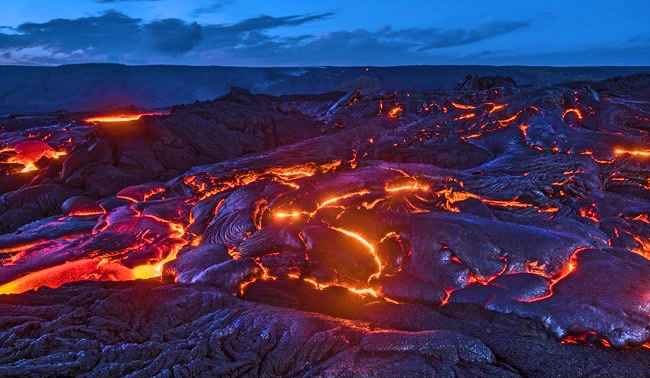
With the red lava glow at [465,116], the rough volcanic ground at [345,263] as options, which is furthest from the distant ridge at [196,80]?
the rough volcanic ground at [345,263]

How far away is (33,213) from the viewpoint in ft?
34.5

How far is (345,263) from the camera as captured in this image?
6.32m

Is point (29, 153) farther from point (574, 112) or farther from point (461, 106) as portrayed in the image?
point (574, 112)

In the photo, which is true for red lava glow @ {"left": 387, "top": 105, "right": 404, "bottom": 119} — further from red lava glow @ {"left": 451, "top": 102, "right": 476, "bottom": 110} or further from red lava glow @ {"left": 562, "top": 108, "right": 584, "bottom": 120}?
red lava glow @ {"left": 562, "top": 108, "right": 584, "bottom": 120}

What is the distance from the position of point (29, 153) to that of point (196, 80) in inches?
1685

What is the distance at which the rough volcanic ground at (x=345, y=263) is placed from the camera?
4332 millimetres

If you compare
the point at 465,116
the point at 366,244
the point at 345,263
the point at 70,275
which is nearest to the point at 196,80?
the point at 465,116

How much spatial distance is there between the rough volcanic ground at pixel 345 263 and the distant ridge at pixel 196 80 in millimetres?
34759

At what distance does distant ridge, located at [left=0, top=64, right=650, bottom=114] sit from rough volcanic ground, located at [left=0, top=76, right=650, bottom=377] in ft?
114

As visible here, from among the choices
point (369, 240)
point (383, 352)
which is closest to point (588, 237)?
point (369, 240)

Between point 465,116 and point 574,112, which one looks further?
point 465,116

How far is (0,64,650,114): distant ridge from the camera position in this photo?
45969 millimetres

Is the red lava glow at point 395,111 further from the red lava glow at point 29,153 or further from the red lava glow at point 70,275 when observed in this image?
the red lava glow at point 70,275

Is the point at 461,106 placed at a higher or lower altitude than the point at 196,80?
lower
